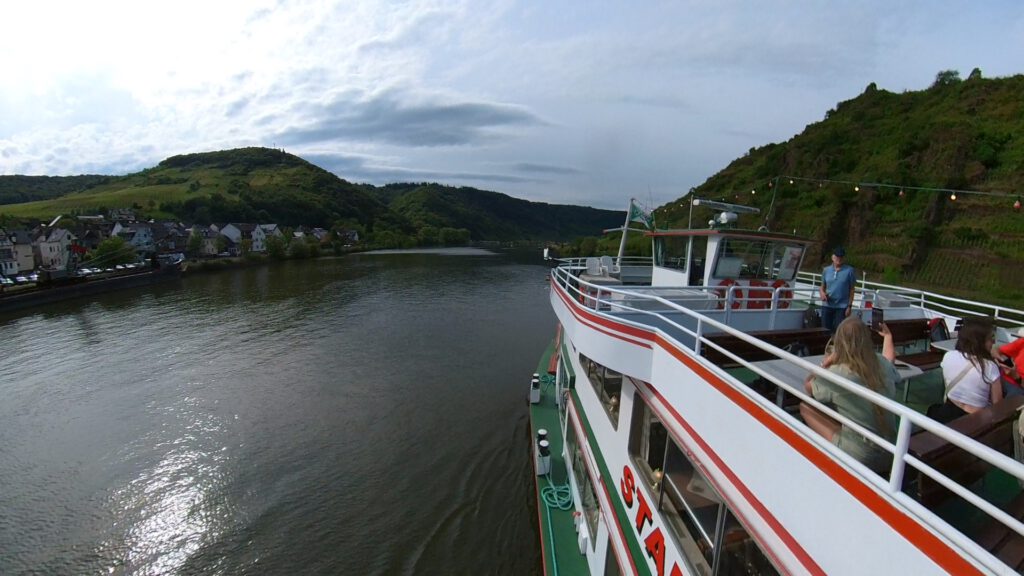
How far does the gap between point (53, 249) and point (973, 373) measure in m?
96.6

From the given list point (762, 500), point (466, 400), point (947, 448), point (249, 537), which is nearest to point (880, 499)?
point (947, 448)

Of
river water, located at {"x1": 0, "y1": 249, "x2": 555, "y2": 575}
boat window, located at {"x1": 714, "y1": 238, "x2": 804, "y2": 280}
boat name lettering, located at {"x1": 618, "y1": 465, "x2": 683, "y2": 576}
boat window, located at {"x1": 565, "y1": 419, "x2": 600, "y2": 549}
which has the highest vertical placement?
boat window, located at {"x1": 714, "y1": 238, "x2": 804, "y2": 280}

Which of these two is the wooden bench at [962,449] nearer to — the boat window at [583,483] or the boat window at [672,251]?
the boat window at [583,483]

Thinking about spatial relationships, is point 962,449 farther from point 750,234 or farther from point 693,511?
point 750,234

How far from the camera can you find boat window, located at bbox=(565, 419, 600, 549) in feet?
25.4

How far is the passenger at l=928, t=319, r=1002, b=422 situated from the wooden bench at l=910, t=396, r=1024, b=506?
21 cm

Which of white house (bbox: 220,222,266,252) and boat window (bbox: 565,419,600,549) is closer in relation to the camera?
boat window (bbox: 565,419,600,549)

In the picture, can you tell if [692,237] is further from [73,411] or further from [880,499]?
[73,411]

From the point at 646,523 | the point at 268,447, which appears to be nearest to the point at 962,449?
the point at 646,523

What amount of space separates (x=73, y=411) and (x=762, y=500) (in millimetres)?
25570

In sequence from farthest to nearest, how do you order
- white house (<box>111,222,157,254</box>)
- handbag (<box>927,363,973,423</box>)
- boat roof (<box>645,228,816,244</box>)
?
1. white house (<box>111,222,157,254</box>)
2. boat roof (<box>645,228,816,244</box>)
3. handbag (<box>927,363,973,423</box>)

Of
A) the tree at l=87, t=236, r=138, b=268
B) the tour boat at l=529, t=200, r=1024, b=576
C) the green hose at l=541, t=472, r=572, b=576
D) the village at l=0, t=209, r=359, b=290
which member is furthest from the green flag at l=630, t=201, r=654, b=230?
the tree at l=87, t=236, r=138, b=268

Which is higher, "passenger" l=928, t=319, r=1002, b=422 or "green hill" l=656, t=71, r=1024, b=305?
"green hill" l=656, t=71, r=1024, b=305

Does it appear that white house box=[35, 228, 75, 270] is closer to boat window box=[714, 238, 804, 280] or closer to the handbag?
boat window box=[714, 238, 804, 280]
